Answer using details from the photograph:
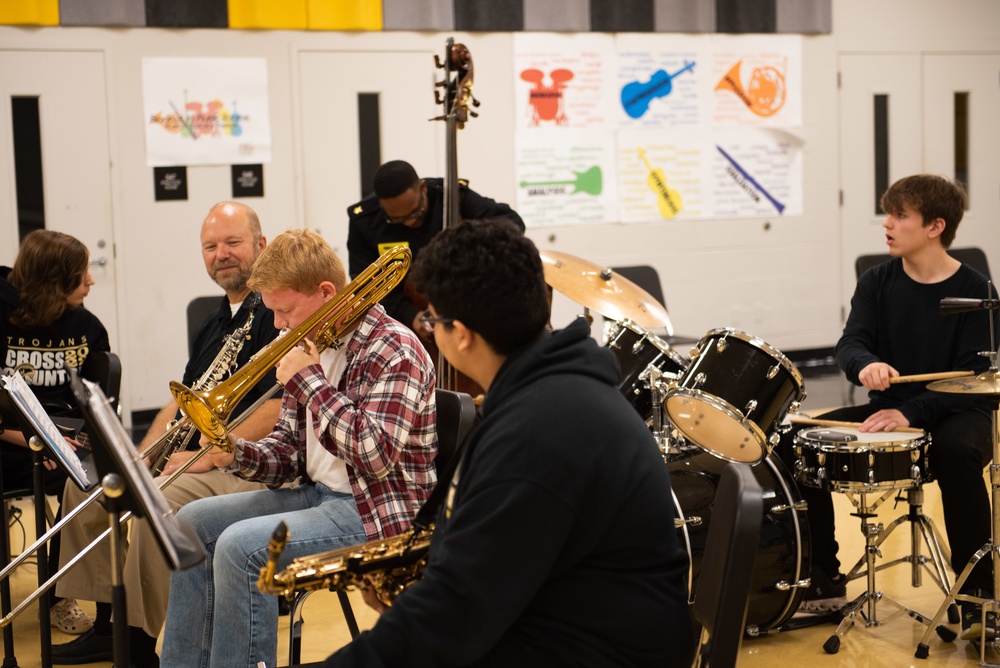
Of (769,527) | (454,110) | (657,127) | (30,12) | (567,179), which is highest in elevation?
A: (30,12)

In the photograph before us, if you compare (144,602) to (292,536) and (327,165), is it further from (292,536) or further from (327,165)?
(327,165)

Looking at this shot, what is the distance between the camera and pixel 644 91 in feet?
26.9

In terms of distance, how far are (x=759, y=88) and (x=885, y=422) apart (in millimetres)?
5319

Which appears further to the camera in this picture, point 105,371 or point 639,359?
point 105,371

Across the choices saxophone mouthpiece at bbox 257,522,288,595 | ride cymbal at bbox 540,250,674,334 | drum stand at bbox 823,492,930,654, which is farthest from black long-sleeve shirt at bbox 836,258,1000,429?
saxophone mouthpiece at bbox 257,522,288,595

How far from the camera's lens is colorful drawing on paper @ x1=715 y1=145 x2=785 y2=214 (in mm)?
8500

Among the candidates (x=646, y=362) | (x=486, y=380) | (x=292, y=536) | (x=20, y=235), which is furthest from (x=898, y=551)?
(x=20, y=235)

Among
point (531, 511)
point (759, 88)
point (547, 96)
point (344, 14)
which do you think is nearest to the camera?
point (531, 511)

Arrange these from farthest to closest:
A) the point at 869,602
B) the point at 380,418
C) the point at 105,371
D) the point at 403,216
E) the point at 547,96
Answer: the point at 547,96, the point at 403,216, the point at 105,371, the point at 869,602, the point at 380,418

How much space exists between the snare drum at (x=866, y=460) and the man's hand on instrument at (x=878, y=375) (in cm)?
16

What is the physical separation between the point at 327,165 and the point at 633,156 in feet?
7.32

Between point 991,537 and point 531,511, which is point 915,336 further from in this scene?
point 531,511

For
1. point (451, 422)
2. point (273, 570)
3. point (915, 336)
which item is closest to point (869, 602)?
point (915, 336)

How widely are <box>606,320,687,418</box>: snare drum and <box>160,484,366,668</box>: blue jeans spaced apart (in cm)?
125
